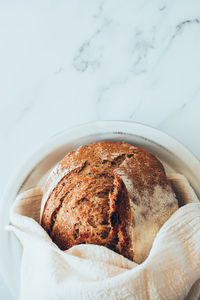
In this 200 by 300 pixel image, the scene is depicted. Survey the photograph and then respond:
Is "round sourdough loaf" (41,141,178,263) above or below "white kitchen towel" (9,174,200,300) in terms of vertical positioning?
above

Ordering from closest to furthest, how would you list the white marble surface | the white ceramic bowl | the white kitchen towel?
1. the white kitchen towel
2. the white ceramic bowl
3. the white marble surface

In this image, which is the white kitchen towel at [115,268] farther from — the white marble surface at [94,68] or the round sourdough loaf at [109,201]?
the white marble surface at [94,68]

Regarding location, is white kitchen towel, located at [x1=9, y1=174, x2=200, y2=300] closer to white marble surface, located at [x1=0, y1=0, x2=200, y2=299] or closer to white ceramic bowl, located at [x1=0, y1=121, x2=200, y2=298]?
white ceramic bowl, located at [x1=0, y1=121, x2=200, y2=298]

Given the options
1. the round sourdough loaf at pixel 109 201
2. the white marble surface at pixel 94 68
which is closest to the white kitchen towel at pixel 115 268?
the round sourdough loaf at pixel 109 201

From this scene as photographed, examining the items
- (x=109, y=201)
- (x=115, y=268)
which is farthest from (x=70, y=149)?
(x=115, y=268)

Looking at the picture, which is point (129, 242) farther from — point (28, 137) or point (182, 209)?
point (28, 137)

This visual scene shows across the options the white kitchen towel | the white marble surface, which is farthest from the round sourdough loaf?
the white marble surface
